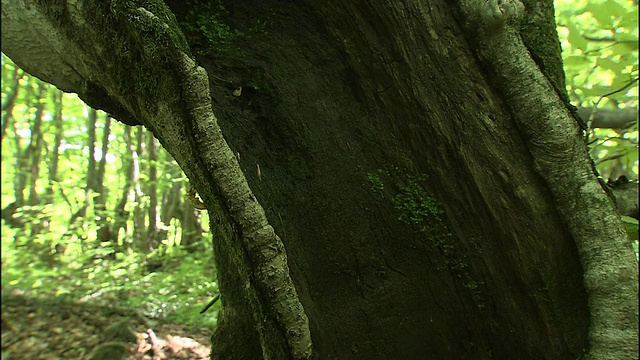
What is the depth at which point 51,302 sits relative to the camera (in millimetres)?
5320

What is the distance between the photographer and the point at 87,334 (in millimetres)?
4602

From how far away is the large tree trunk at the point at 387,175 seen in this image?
4.80 feet

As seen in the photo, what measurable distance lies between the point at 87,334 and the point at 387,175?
4.37 m

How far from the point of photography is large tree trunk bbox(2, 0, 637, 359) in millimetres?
1462

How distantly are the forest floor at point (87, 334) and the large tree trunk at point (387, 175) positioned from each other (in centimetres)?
291

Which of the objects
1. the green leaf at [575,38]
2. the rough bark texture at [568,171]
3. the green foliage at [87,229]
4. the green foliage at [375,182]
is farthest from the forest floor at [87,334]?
the green leaf at [575,38]

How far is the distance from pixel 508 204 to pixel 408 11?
2.53 feet

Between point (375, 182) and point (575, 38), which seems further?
point (575, 38)

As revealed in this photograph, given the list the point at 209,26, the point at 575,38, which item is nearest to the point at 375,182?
the point at 209,26

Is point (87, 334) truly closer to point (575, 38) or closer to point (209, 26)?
point (209, 26)

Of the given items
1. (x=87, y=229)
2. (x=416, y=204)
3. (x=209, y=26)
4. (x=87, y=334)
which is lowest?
(x=87, y=334)

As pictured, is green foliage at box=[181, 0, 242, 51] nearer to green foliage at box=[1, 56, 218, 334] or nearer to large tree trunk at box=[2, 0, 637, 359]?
large tree trunk at box=[2, 0, 637, 359]

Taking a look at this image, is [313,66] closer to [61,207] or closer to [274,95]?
[274,95]

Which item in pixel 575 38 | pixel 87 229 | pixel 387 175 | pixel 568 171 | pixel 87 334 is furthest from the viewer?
pixel 87 229
